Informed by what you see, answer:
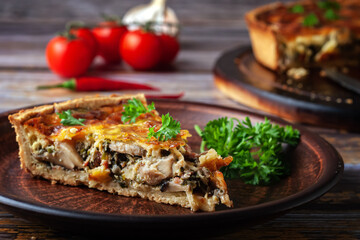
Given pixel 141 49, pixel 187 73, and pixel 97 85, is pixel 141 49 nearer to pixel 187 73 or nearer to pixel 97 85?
pixel 187 73

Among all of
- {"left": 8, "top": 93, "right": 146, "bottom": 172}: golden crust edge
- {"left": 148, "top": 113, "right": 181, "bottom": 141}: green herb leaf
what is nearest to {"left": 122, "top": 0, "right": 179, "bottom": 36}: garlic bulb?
{"left": 8, "top": 93, "right": 146, "bottom": 172}: golden crust edge

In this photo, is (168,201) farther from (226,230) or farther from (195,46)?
(195,46)

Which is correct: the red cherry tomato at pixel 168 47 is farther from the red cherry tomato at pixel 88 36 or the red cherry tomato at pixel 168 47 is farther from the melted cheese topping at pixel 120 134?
the melted cheese topping at pixel 120 134

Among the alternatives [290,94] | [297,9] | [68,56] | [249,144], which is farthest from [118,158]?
[297,9]

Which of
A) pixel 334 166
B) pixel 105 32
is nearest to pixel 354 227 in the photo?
pixel 334 166

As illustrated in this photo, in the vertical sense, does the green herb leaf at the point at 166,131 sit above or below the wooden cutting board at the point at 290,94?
above

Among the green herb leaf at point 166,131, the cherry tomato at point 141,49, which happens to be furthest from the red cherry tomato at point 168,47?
the green herb leaf at point 166,131
